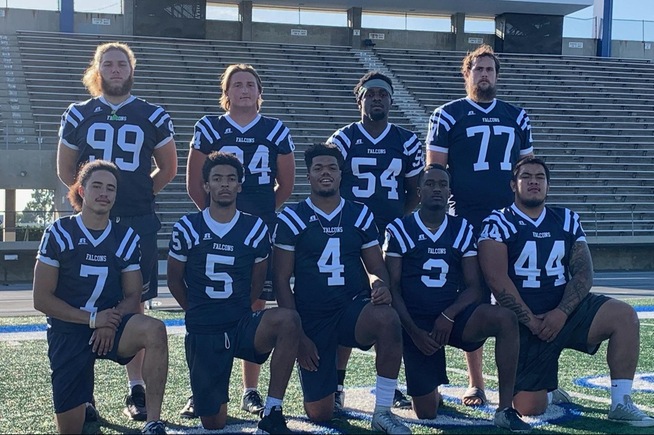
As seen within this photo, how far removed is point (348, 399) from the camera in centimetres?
522

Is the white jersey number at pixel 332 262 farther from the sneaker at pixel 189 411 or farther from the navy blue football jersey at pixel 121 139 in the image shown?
the navy blue football jersey at pixel 121 139

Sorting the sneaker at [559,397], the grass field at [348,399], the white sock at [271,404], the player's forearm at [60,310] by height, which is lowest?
the grass field at [348,399]

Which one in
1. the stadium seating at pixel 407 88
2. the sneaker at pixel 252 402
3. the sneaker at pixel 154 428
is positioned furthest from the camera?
the stadium seating at pixel 407 88

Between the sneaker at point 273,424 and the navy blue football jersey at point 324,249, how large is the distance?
686 millimetres

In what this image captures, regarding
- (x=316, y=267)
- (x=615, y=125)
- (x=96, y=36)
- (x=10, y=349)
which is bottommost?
(x=10, y=349)

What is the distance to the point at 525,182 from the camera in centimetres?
475

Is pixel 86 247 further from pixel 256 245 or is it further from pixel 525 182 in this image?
pixel 525 182

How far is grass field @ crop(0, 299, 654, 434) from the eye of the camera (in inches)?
177

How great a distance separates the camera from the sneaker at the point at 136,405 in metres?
4.69

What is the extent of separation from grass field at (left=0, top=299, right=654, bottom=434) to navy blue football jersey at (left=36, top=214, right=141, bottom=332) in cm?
67

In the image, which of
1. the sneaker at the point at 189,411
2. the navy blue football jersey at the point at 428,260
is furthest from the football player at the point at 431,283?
the sneaker at the point at 189,411

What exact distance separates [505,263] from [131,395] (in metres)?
2.20

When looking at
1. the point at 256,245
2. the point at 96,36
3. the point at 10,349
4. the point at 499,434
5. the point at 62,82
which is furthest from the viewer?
the point at 96,36

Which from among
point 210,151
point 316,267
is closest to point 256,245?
point 316,267
